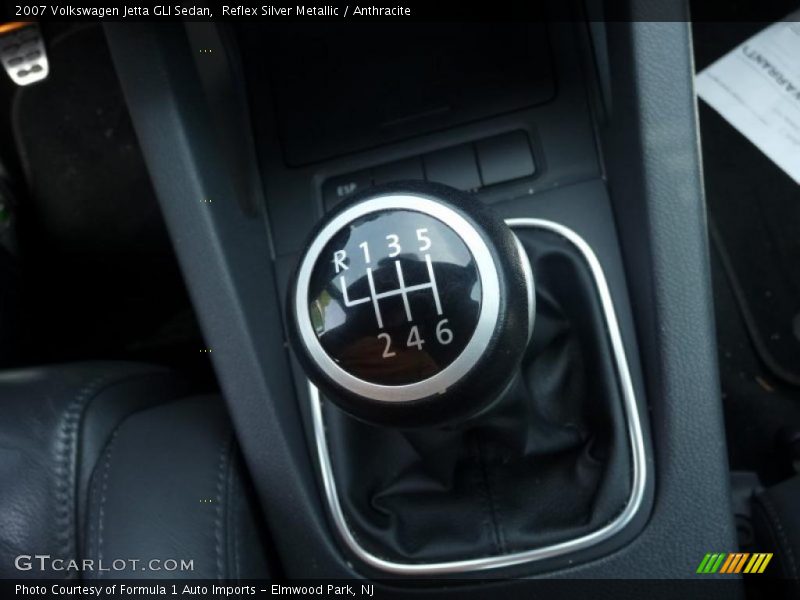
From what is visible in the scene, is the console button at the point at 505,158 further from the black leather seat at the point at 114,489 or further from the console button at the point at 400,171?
the black leather seat at the point at 114,489

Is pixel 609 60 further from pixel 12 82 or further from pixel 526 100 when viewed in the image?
pixel 12 82

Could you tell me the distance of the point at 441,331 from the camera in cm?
52

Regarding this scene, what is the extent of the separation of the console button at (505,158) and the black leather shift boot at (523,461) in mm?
88

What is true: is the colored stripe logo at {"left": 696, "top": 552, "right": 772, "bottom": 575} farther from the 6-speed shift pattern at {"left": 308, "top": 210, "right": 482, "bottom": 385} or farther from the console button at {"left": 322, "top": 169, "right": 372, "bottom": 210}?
the console button at {"left": 322, "top": 169, "right": 372, "bottom": 210}

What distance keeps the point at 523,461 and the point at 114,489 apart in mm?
370

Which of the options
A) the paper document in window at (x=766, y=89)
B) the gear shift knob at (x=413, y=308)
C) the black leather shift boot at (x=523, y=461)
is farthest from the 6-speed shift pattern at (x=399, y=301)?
the paper document in window at (x=766, y=89)

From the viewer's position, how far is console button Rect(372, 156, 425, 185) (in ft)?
2.63

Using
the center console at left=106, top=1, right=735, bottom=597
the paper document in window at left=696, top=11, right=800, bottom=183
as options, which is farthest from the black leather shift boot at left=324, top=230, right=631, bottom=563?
A: the paper document in window at left=696, top=11, right=800, bottom=183

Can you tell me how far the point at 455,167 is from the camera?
0.79 m

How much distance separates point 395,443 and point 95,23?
3.49 feet

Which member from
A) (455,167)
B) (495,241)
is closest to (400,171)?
(455,167)

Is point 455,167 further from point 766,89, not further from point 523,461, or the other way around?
point 766,89

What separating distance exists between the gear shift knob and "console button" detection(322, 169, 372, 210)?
25 centimetres

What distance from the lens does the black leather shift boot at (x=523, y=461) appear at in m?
0.68
